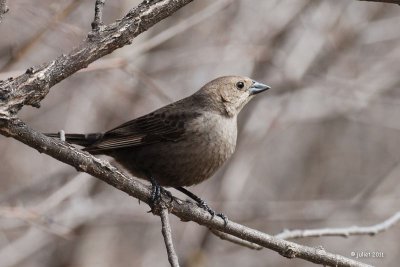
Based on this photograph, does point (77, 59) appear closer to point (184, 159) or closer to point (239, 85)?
point (184, 159)

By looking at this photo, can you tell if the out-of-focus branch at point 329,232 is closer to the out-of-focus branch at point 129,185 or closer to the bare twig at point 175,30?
the out-of-focus branch at point 129,185

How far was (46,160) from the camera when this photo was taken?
757 centimetres

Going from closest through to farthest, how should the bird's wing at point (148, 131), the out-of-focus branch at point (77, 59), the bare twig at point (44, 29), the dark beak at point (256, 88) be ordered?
the out-of-focus branch at point (77, 59) → the bird's wing at point (148, 131) → the bare twig at point (44, 29) → the dark beak at point (256, 88)

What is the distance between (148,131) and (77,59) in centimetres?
179

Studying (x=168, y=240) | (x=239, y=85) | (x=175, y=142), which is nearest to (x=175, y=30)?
(x=239, y=85)

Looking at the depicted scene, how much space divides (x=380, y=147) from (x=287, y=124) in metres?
2.14

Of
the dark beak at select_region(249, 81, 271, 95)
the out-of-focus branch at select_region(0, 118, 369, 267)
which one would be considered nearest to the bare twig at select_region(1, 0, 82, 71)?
the dark beak at select_region(249, 81, 271, 95)

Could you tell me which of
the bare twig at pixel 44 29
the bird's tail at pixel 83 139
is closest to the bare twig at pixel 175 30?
the bare twig at pixel 44 29

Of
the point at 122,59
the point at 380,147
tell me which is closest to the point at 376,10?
the point at 380,147

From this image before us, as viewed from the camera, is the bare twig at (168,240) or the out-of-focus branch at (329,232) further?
the out-of-focus branch at (329,232)

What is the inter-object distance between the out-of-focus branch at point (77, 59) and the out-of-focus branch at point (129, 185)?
0.11 metres

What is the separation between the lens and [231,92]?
16.9ft

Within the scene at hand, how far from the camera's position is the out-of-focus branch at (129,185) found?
2873 mm

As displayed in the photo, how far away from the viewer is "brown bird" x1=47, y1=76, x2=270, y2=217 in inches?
174
